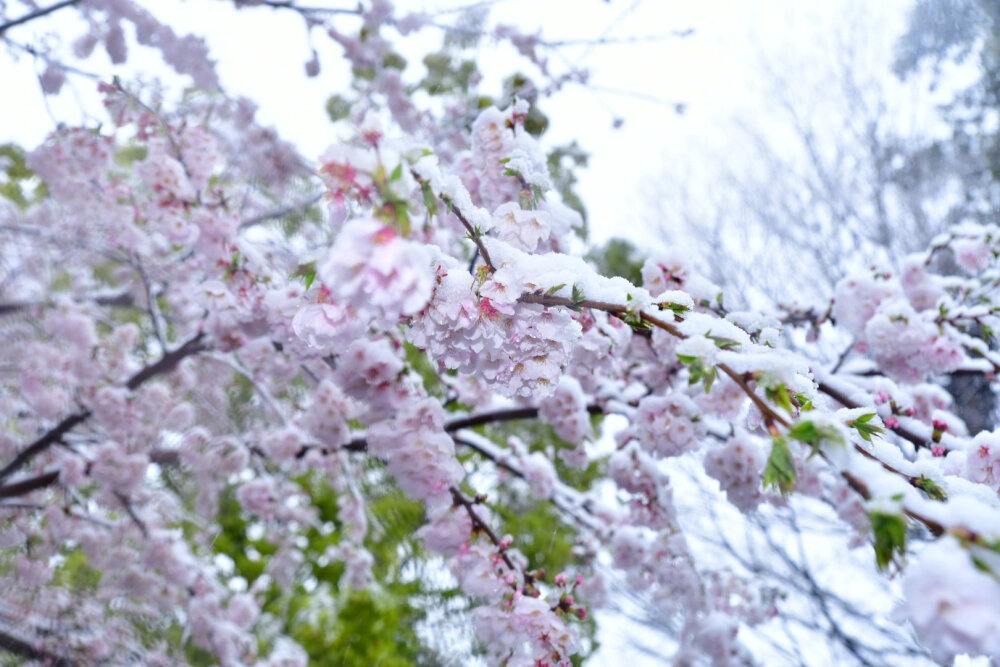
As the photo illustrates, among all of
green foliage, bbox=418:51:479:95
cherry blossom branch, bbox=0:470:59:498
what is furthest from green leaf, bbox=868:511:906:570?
green foliage, bbox=418:51:479:95

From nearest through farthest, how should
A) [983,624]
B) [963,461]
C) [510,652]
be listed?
[983,624]
[963,461]
[510,652]

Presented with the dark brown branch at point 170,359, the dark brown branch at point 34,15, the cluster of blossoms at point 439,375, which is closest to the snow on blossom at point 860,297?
the cluster of blossoms at point 439,375

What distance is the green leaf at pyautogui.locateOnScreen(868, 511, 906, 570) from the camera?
25.3 inches

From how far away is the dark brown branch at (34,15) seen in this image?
231 cm

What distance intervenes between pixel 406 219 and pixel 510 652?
4.73ft

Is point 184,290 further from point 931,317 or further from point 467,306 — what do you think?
point 931,317

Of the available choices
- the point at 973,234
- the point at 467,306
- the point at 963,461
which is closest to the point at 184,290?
the point at 467,306

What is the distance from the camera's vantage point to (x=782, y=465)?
752 mm

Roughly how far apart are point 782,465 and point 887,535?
129 millimetres

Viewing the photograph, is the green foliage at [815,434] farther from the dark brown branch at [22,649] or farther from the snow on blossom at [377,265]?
the dark brown branch at [22,649]

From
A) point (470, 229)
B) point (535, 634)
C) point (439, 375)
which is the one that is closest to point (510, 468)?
point (439, 375)

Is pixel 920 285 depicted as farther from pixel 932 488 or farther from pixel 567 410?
pixel 932 488

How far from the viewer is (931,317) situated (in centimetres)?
218

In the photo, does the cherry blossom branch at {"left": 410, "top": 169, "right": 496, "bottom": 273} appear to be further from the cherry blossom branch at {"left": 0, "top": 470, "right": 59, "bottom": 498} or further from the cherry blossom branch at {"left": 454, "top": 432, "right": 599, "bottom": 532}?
the cherry blossom branch at {"left": 0, "top": 470, "right": 59, "bottom": 498}
